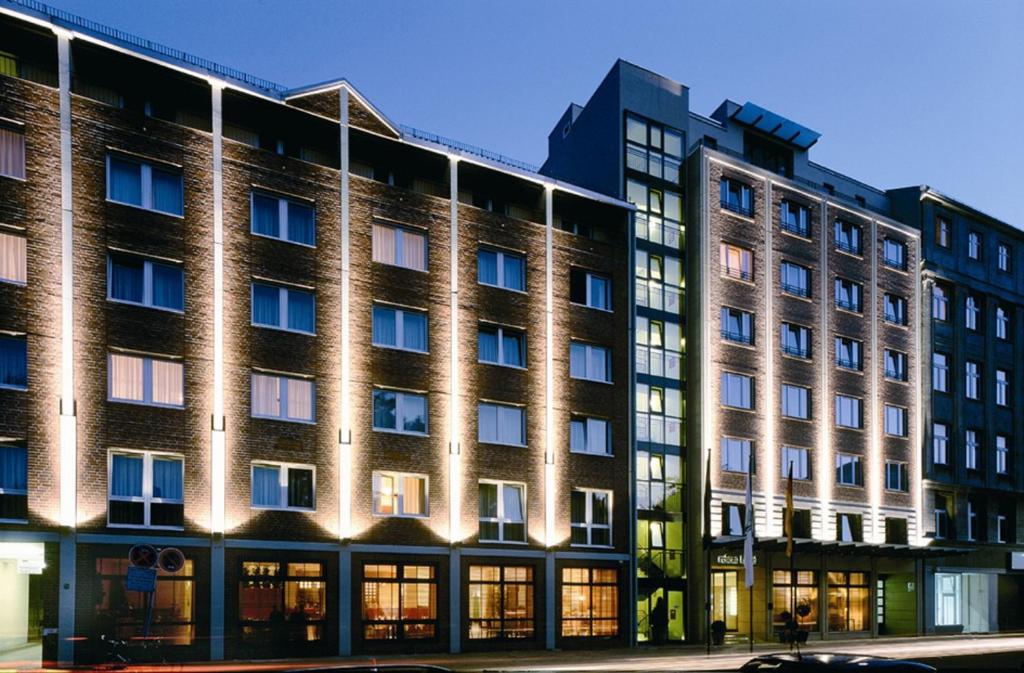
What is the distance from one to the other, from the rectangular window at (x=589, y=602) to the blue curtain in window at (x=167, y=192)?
19466 mm

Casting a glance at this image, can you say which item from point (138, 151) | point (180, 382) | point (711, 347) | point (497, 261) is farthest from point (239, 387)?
point (711, 347)

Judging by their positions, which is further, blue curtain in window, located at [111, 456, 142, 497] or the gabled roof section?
the gabled roof section

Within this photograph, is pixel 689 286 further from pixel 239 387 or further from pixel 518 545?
pixel 239 387

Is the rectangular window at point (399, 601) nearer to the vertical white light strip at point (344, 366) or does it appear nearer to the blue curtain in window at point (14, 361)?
the vertical white light strip at point (344, 366)

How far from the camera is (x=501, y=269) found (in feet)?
133

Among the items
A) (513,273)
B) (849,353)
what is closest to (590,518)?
(513,273)

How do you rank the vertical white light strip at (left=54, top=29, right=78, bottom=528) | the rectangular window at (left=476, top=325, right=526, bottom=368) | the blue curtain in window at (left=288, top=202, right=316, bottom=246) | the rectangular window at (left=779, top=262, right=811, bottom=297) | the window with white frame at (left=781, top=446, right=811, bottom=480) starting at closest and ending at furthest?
the vertical white light strip at (left=54, top=29, right=78, bottom=528), the blue curtain in window at (left=288, top=202, right=316, bottom=246), the rectangular window at (left=476, top=325, right=526, bottom=368), the window with white frame at (left=781, top=446, right=811, bottom=480), the rectangular window at (left=779, top=262, right=811, bottom=297)

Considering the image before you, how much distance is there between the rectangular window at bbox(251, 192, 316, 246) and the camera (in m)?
34.8

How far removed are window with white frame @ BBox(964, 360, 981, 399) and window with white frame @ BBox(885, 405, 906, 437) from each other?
618 centimetres

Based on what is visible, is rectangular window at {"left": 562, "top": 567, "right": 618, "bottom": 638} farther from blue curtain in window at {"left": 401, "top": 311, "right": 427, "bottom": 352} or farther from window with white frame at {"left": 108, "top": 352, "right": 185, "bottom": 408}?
window with white frame at {"left": 108, "top": 352, "right": 185, "bottom": 408}

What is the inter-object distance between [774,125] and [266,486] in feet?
107

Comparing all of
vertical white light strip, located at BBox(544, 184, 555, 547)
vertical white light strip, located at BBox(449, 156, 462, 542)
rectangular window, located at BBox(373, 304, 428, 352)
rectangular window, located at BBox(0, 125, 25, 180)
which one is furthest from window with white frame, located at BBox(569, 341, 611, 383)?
rectangular window, located at BBox(0, 125, 25, 180)

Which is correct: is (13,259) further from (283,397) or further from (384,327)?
(384,327)

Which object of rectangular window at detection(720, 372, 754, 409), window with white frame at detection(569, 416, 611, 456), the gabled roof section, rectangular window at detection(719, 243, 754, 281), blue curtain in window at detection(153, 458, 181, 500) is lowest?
blue curtain in window at detection(153, 458, 181, 500)
